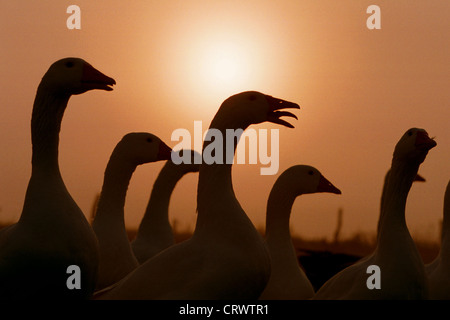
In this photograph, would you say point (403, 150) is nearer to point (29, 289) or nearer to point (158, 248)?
point (29, 289)

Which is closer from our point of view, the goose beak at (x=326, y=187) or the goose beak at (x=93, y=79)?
the goose beak at (x=93, y=79)

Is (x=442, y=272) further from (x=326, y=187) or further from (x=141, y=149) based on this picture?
(x=141, y=149)

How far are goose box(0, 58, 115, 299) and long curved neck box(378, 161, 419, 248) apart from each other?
221 centimetres

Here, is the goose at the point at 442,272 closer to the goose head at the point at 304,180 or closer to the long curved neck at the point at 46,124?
the goose head at the point at 304,180

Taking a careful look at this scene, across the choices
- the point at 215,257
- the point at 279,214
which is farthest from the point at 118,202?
the point at 215,257

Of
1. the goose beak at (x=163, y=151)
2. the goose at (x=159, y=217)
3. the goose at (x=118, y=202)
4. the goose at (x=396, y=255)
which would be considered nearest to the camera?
the goose at (x=396, y=255)

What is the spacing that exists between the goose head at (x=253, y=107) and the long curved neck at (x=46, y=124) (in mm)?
1257

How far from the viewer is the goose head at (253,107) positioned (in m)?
5.91

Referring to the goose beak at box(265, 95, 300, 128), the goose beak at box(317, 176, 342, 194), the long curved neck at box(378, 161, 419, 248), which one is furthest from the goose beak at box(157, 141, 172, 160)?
the long curved neck at box(378, 161, 419, 248)

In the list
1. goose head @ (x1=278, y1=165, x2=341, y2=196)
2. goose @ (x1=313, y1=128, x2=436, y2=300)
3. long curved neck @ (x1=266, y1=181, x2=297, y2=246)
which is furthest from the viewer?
goose head @ (x1=278, y1=165, x2=341, y2=196)

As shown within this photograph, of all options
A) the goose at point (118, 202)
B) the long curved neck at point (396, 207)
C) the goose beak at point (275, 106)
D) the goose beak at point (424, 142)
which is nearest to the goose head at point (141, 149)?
the goose at point (118, 202)

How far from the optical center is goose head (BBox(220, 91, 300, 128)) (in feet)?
19.4

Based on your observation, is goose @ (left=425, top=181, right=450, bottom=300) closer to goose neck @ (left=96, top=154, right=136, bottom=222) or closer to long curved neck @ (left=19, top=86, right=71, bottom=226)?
goose neck @ (left=96, top=154, right=136, bottom=222)
